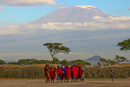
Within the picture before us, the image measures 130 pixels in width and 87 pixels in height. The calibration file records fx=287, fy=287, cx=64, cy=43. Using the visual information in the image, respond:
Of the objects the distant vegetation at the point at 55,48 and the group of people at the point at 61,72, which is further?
the distant vegetation at the point at 55,48

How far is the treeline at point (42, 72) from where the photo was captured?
3947cm

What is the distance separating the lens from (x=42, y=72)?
41125mm

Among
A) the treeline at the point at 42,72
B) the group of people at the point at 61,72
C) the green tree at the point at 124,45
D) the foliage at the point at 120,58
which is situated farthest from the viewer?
the foliage at the point at 120,58

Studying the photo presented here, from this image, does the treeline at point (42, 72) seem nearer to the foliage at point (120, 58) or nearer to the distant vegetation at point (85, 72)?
the distant vegetation at point (85, 72)

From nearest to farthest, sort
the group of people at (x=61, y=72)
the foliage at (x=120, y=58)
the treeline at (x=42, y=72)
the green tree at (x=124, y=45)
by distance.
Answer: the group of people at (x=61, y=72) < the treeline at (x=42, y=72) < the green tree at (x=124, y=45) < the foliage at (x=120, y=58)

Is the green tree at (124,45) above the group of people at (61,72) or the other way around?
above

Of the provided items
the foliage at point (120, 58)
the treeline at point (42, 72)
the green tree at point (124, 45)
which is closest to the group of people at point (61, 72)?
the treeline at point (42, 72)

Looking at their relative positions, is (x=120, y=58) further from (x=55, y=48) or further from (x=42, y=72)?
(x=42, y=72)

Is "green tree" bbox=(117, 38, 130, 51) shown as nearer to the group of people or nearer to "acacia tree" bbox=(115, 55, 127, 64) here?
"acacia tree" bbox=(115, 55, 127, 64)

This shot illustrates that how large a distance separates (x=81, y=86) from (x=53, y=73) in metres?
6.44

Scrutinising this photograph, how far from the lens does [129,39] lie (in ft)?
253

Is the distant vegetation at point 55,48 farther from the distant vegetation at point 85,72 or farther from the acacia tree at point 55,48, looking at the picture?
the distant vegetation at point 85,72

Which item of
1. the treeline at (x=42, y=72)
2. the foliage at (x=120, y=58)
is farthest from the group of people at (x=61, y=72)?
the foliage at (x=120, y=58)

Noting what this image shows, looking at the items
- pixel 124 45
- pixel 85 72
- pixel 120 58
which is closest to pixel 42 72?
pixel 85 72
